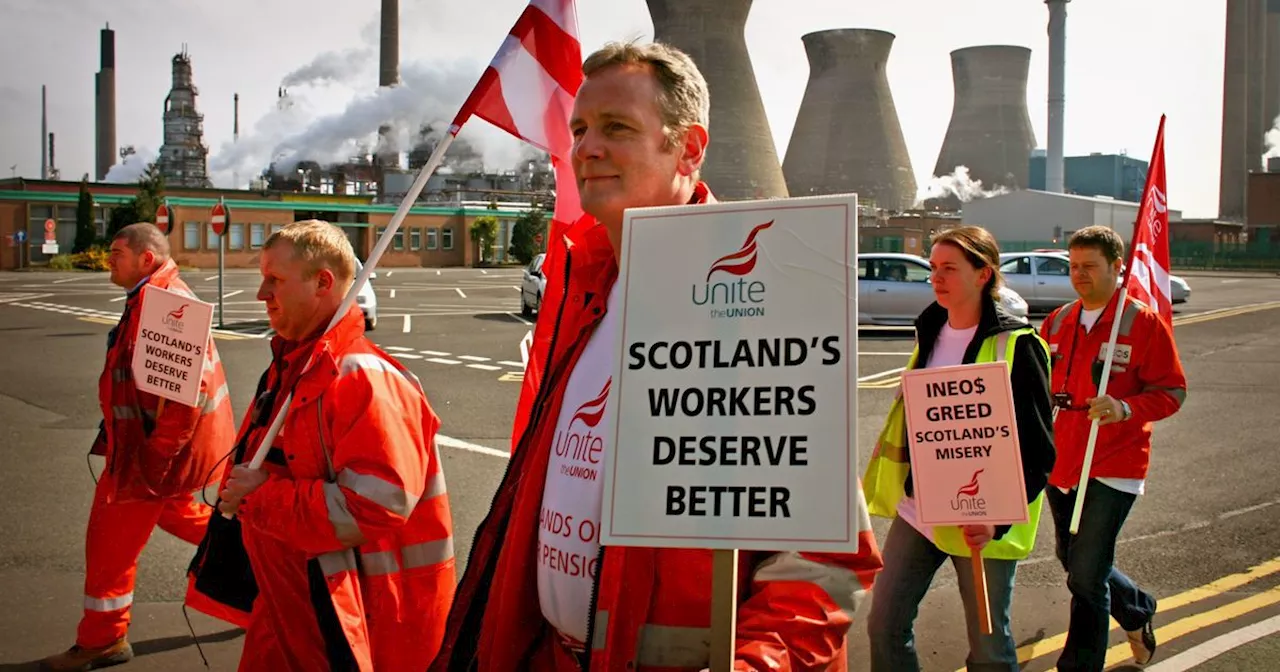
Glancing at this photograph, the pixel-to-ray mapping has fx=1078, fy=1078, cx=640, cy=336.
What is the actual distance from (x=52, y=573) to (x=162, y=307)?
1933 mm

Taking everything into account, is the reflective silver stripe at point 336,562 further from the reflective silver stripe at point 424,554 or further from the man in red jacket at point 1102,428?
the man in red jacket at point 1102,428

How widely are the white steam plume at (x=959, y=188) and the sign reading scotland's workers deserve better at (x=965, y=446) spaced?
67762mm

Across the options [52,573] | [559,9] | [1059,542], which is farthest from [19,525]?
[1059,542]

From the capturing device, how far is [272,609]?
2582 millimetres

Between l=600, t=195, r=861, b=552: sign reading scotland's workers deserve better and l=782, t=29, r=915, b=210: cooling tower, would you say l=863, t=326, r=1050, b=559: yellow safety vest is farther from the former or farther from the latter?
l=782, t=29, r=915, b=210: cooling tower

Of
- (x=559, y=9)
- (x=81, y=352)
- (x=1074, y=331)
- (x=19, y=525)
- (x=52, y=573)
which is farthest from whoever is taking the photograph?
(x=81, y=352)

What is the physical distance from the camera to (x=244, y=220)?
55156mm

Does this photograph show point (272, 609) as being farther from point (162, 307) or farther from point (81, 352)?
point (81, 352)

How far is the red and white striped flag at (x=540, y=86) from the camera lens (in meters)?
2.85

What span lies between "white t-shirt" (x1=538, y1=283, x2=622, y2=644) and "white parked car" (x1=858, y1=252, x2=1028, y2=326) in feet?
51.9

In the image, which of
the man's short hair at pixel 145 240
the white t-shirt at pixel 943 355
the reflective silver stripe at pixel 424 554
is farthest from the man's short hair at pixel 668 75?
the man's short hair at pixel 145 240

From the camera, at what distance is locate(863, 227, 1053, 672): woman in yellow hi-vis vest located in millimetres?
3264

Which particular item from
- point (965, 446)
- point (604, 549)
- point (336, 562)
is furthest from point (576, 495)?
point (965, 446)

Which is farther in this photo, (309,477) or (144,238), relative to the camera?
(144,238)
